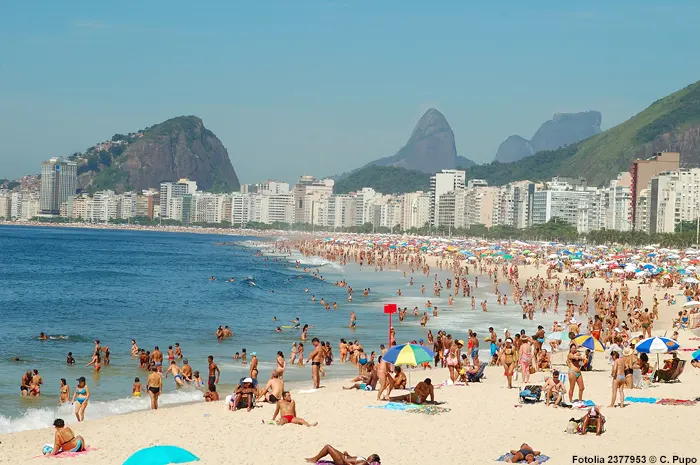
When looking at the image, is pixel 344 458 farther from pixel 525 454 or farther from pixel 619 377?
pixel 619 377

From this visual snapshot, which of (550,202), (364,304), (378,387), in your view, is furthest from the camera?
(550,202)

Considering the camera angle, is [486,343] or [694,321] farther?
[694,321]

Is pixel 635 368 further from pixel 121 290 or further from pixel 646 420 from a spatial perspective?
pixel 121 290

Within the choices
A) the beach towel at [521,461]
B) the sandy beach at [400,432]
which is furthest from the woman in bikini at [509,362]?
the beach towel at [521,461]

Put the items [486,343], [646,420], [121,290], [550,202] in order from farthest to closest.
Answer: [550,202]
[121,290]
[486,343]
[646,420]

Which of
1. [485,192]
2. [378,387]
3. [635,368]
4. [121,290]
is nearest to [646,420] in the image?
[635,368]

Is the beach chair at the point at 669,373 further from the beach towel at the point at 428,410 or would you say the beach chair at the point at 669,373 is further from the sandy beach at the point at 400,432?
the beach towel at the point at 428,410
